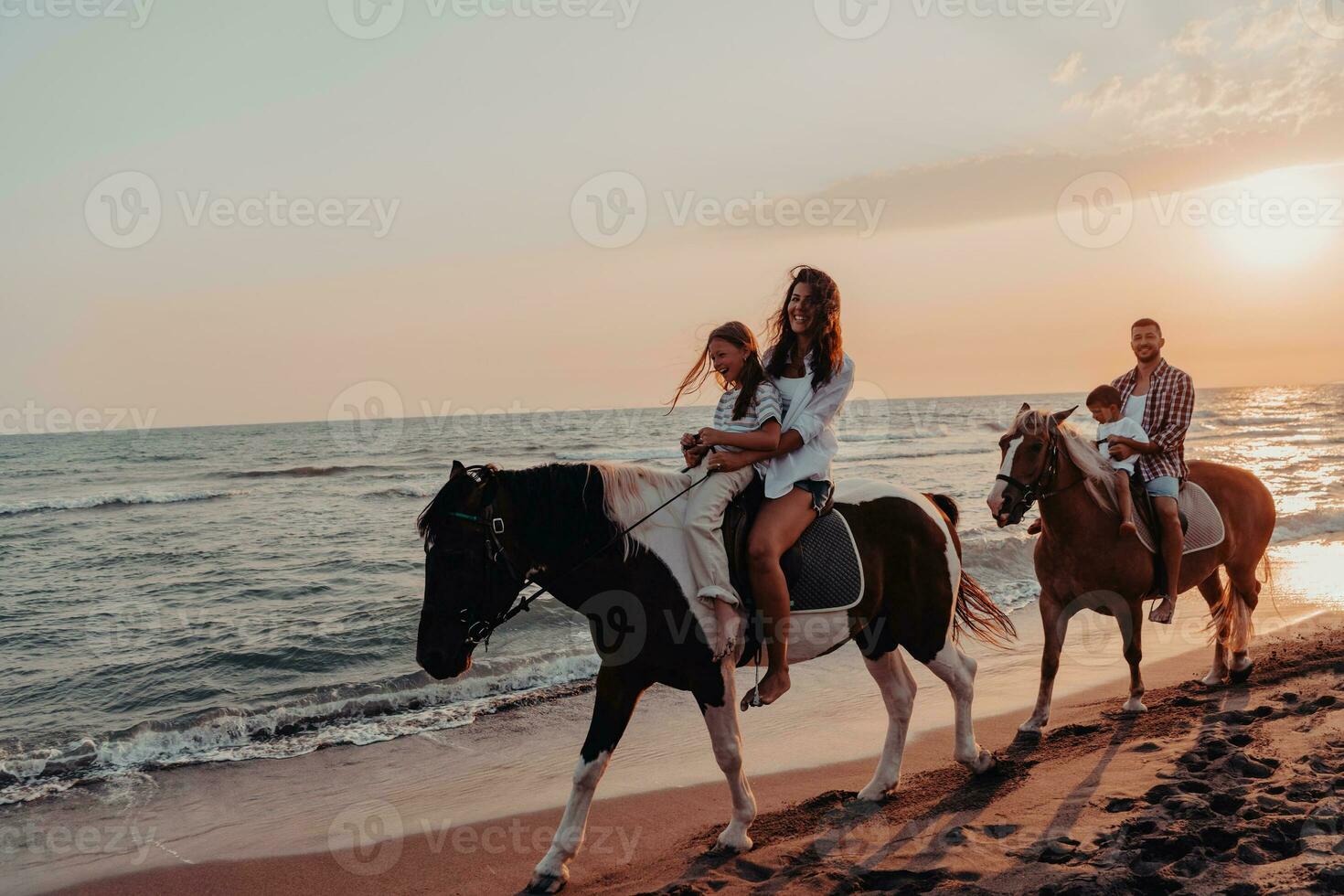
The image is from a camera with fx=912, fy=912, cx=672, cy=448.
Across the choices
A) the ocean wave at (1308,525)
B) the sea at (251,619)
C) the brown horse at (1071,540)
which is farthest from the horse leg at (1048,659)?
the ocean wave at (1308,525)

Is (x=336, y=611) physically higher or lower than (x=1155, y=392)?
lower

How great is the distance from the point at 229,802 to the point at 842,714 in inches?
165

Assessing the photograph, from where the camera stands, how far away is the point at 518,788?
5605 mm

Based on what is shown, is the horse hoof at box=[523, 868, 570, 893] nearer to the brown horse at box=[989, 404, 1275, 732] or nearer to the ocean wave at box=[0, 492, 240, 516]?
the brown horse at box=[989, 404, 1275, 732]

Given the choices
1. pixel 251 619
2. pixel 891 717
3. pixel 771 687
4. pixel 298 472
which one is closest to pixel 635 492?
pixel 771 687

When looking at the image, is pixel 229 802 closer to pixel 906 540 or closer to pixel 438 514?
pixel 438 514

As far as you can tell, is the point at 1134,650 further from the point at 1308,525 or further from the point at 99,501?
the point at 99,501

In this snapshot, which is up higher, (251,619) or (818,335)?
(818,335)

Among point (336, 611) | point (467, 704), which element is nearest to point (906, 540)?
point (467, 704)

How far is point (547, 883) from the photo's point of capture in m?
3.92

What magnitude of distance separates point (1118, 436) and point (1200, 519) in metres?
1.23

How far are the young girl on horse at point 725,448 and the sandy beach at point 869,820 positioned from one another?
1.19m

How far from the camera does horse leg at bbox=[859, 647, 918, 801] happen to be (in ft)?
15.7

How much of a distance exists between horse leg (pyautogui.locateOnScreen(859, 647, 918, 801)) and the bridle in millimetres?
1336
